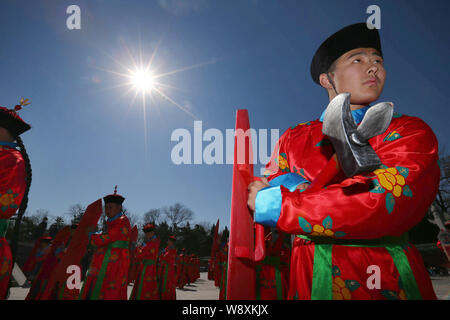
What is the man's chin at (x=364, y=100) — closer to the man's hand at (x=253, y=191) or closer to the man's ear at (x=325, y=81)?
the man's ear at (x=325, y=81)

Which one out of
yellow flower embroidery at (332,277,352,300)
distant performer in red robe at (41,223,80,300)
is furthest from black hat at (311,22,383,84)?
distant performer in red robe at (41,223,80,300)

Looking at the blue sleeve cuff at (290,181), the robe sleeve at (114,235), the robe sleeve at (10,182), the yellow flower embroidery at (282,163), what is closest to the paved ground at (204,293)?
the robe sleeve at (114,235)

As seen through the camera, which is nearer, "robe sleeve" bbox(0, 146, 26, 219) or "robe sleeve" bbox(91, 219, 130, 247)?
"robe sleeve" bbox(0, 146, 26, 219)

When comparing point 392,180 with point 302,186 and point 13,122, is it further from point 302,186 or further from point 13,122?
point 13,122

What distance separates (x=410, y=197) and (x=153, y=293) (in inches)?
322

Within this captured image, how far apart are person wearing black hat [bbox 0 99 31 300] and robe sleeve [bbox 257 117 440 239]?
3276mm

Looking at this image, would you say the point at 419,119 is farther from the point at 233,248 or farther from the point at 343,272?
the point at 233,248

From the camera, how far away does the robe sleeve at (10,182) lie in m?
2.60

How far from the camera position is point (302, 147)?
5.04 feet

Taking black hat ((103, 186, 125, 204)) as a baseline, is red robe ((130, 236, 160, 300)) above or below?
below

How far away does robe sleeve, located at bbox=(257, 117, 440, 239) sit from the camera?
915 mm

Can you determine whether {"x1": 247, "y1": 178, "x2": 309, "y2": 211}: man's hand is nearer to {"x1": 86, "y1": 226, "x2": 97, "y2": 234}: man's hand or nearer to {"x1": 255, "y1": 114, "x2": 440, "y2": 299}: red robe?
{"x1": 255, "y1": 114, "x2": 440, "y2": 299}: red robe
